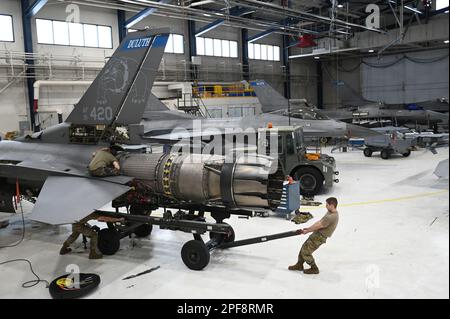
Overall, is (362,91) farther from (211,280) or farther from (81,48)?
(211,280)

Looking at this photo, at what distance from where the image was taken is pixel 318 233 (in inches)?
219

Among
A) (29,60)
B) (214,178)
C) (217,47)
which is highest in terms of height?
(217,47)

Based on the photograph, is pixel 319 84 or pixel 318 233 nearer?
pixel 318 233

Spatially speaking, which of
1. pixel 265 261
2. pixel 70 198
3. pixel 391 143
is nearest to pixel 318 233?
pixel 265 261

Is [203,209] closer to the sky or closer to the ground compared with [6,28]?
closer to the ground

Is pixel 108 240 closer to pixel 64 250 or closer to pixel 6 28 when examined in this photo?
pixel 64 250

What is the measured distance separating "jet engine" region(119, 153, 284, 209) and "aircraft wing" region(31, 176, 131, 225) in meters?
0.58

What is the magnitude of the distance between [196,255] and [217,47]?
25654 millimetres

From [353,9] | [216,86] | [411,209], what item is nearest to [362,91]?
[353,9]

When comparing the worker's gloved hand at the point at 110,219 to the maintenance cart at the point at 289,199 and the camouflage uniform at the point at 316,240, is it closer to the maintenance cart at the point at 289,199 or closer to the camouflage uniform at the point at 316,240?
the camouflage uniform at the point at 316,240

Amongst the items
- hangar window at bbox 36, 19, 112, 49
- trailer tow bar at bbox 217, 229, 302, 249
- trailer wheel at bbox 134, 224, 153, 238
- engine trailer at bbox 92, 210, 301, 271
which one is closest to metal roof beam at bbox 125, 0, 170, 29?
hangar window at bbox 36, 19, 112, 49

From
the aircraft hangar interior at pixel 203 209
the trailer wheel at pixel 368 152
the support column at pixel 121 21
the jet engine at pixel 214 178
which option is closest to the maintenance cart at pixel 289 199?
the aircraft hangar interior at pixel 203 209

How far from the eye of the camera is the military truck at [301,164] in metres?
10.1

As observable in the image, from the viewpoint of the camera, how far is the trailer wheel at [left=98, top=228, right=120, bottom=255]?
22.1 ft
